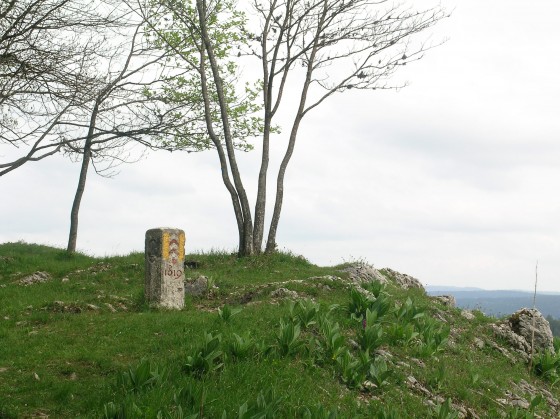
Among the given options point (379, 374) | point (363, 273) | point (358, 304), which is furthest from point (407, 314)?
point (363, 273)

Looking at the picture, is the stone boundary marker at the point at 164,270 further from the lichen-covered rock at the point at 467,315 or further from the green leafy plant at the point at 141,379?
the lichen-covered rock at the point at 467,315

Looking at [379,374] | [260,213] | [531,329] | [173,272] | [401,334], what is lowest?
[379,374]

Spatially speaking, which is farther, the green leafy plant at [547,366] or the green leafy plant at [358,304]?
the green leafy plant at [547,366]

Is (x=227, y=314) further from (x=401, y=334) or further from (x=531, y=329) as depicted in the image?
(x=531, y=329)

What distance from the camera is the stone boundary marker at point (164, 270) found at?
14.4 metres

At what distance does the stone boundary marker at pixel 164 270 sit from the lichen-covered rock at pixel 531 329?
7.66m

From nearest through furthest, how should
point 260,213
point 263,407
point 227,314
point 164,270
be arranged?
point 263,407, point 227,314, point 164,270, point 260,213

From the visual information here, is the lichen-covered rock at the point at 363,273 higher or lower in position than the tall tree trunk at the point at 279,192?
lower

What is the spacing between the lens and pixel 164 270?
1444 centimetres

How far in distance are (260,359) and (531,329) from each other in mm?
8321

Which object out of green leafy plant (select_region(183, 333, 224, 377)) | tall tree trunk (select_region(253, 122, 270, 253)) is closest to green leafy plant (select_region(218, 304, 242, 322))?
green leafy plant (select_region(183, 333, 224, 377))

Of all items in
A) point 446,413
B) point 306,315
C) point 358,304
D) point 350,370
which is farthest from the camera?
point 358,304

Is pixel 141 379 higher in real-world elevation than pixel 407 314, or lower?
lower

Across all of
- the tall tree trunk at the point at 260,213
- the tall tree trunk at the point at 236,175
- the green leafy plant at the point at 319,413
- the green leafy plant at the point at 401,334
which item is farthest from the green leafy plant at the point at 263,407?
the tall tree trunk at the point at 260,213
